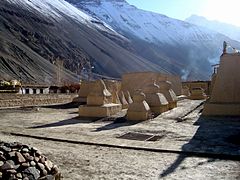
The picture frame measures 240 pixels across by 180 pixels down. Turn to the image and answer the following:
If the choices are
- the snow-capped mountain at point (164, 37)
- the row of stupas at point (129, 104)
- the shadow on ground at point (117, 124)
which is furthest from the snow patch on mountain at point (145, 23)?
the shadow on ground at point (117, 124)

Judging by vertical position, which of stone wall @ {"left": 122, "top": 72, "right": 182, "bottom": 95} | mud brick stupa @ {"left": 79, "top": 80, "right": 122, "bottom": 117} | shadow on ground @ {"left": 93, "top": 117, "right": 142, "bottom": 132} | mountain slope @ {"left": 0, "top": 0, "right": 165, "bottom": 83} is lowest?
shadow on ground @ {"left": 93, "top": 117, "right": 142, "bottom": 132}

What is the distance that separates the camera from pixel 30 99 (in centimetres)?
2417

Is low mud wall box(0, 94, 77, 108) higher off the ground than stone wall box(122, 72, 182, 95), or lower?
lower

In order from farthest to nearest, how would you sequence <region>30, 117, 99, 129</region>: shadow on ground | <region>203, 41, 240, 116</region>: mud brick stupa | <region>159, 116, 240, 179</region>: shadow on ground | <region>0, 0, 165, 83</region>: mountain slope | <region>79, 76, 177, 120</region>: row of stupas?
<region>0, 0, 165, 83</region>: mountain slope
<region>203, 41, 240, 116</region>: mud brick stupa
<region>79, 76, 177, 120</region>: row of stupas
<region>30, 117, 99, 129</region>: shadow on ground
<region>159, 116, 240, 179</region>: shadow on ground

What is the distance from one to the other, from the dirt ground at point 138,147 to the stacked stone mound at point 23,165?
62 cm

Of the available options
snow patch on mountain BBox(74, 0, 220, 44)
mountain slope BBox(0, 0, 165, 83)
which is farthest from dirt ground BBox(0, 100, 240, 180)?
snow patch on mountain BBox(74, 0, 220, 44)

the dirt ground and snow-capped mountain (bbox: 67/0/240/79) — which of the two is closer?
the dirt ground

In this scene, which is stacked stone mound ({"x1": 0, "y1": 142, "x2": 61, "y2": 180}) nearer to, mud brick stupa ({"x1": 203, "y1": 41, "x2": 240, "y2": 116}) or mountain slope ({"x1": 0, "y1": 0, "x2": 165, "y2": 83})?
mud brick stupa ({"x1": 203, "y1": 41, "x2": 240, "y2": 116})

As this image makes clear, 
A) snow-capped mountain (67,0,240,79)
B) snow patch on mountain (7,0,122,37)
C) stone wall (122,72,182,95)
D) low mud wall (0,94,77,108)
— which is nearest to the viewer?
low mud wall (0,94,77,108)

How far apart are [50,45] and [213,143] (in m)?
63.3

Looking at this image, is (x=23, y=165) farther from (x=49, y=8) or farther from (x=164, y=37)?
(x=164, y=37)

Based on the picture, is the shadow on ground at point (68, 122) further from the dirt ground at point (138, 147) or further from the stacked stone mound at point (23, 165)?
the stacked stone mound at point (23, 165)

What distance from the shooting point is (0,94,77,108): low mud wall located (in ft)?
73.7

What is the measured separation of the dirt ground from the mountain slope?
36.8m
